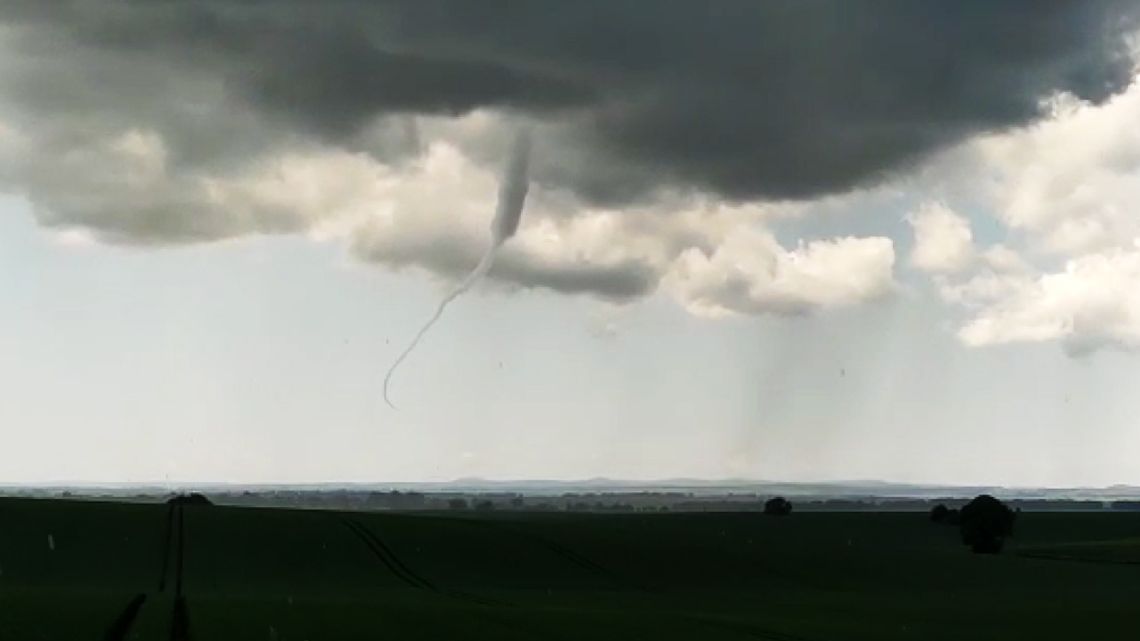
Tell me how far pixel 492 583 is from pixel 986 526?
230ft

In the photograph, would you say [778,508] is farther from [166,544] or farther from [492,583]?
[166,544]

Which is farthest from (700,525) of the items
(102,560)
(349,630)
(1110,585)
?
(349,630)

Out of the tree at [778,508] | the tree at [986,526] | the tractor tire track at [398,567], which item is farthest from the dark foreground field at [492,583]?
the tree at [778,508]

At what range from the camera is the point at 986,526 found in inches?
5182

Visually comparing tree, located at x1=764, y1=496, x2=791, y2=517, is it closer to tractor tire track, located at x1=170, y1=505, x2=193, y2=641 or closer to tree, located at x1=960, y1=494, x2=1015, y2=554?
tree, located at x1=960, y1=494, x2=1015, y2=554

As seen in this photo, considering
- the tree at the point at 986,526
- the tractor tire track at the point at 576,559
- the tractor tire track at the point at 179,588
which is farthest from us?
the tree at the point at 986,526

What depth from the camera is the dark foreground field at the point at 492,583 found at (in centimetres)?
4750

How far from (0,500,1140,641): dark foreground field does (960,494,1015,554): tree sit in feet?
12.7

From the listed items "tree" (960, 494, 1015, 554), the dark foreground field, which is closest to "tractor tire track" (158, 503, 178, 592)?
the dark foreground field

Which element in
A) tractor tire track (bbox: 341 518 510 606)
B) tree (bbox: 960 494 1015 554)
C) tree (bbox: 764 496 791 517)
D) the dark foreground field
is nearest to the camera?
the dark foreground field

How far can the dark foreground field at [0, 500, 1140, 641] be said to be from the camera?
4750 cm

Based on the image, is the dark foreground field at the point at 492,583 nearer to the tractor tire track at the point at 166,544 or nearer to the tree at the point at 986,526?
the tractor tire track at the point at 166,544

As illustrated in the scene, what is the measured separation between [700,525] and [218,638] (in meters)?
119

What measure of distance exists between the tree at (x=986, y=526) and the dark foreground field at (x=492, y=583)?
3883mm
